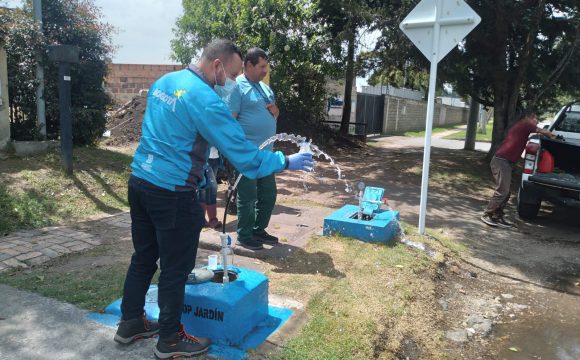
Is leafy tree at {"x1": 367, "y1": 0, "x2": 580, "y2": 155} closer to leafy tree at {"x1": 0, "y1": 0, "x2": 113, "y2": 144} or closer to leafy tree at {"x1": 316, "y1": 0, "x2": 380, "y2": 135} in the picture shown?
leafy tree at {"x1": 316, "y1": 0, "x2": 380, "y2": 135}

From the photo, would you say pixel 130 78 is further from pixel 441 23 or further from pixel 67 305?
pixel 67 305

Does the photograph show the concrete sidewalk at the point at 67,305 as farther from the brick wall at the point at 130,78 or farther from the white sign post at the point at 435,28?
the brick wall at the point at 130,78

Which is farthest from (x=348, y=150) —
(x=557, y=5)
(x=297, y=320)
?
(x=297, y=320)

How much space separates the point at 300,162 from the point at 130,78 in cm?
1364

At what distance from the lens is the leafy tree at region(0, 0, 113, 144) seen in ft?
25.8

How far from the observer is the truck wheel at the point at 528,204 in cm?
714

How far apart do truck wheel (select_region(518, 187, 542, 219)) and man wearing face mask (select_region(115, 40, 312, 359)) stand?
5.61m

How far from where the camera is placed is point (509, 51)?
10781mm

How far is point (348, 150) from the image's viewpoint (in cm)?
1502

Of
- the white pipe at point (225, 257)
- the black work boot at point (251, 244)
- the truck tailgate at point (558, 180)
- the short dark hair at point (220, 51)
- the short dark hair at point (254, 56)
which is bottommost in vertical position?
the black work boot at point (251, 244)

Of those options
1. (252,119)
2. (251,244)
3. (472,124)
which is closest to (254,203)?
(251,244)

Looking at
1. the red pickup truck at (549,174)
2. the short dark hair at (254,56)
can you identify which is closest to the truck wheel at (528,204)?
the red pickup truck at (549,174)

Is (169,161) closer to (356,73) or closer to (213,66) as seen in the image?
(213,66)

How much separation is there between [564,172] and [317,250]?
15.1ft
